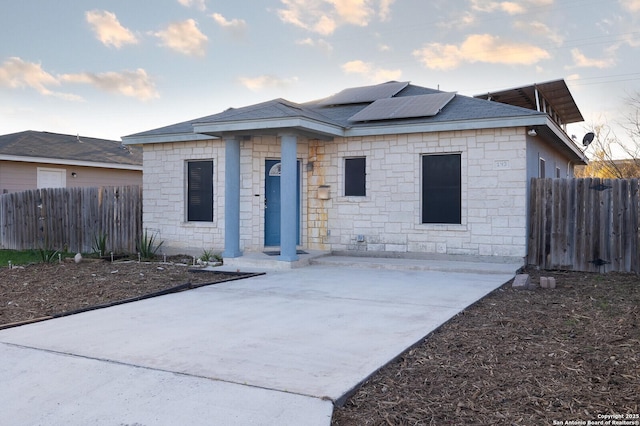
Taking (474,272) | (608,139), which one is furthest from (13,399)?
(608,139)

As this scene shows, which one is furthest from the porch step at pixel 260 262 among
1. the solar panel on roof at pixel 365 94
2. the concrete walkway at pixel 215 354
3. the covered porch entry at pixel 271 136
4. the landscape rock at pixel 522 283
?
the solar panel on roof at pixel 365 94

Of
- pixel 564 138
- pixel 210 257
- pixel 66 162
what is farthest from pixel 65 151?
pixel 564 138

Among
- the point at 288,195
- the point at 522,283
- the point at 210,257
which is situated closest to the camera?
the point at 522,283

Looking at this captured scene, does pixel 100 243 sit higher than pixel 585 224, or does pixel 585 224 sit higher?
pixel 585 224

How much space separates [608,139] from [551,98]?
352 inches

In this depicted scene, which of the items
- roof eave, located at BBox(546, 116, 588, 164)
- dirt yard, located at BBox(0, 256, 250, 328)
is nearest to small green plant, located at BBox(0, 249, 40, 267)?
dirt yard, located at BBox(0, 256, 250, 328)

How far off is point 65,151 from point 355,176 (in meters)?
12.7

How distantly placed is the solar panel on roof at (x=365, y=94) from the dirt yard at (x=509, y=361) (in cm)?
702

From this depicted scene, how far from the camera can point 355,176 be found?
38.1 ft

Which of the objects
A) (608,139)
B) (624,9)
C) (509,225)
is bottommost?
(509,225)

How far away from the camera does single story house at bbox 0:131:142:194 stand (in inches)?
674

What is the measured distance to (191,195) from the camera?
12.6 metres

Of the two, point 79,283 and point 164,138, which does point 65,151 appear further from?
point 79,283

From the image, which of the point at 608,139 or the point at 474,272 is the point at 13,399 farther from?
the point at 608,139
